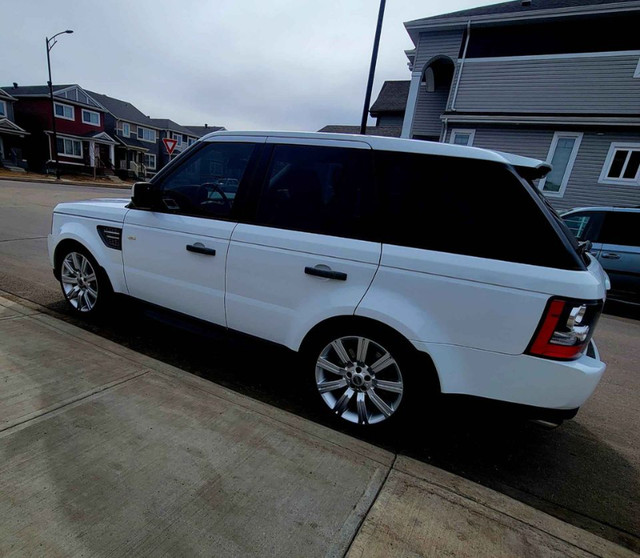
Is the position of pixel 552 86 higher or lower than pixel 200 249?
higher

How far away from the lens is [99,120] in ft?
128

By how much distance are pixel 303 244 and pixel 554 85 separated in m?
14.6

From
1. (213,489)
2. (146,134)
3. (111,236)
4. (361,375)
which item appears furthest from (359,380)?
(146,134)

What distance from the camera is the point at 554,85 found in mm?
12531

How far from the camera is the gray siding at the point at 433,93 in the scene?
1363 cm

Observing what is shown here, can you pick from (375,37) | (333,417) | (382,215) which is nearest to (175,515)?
(333,417)

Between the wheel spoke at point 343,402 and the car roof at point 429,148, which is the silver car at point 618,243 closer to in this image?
the car roof at point 429,148

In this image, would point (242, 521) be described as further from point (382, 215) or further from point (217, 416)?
point (382, 215)

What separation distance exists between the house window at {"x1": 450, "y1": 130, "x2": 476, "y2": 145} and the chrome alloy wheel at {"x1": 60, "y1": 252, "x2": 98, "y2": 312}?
13627 millimetres

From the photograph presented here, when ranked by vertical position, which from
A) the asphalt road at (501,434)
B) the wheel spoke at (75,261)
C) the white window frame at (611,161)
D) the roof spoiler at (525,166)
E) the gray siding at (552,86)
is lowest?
the asphalt road at (501,434)

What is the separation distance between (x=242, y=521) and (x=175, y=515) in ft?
1.05

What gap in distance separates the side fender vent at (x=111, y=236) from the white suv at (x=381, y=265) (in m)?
0.29

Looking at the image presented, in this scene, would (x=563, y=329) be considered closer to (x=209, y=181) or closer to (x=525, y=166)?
(x=525, y=166)

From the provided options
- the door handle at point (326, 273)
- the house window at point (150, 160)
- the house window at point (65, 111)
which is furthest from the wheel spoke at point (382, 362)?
the house window at point (150, 160)
